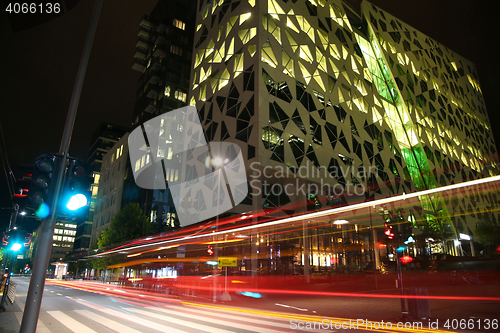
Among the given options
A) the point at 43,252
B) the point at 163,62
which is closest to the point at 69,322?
the point at 43,252

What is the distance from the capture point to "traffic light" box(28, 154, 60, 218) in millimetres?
5750

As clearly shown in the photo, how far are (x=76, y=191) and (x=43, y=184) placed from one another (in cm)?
61

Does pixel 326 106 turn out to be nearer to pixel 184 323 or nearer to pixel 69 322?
pixel 184 323

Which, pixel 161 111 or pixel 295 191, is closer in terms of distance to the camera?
pixel 295 191

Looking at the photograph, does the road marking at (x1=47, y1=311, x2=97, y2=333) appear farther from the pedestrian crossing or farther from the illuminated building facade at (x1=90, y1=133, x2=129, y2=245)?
the illuminated building facade at (x1=90, y1=133, x2=129, y2=245)

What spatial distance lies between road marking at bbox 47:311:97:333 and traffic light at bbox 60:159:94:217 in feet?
18.3

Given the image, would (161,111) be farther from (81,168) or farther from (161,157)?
(81,168)

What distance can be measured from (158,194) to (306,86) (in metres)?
35.3

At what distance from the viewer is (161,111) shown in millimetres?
68375

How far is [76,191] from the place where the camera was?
20.9 ft

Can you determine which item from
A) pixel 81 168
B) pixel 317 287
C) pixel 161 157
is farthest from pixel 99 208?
pixel 81 168

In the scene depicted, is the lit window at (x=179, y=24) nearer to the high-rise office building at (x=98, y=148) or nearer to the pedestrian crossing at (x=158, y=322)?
A: the high-rise office building at (x=98, y=148)

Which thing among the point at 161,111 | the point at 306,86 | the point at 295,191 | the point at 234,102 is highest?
the point at 161,111

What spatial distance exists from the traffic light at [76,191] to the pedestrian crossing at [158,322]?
210 inches
